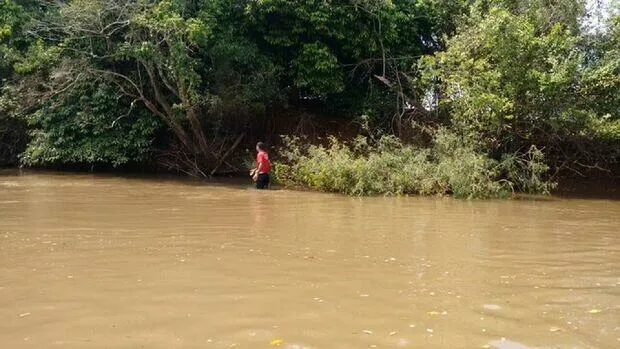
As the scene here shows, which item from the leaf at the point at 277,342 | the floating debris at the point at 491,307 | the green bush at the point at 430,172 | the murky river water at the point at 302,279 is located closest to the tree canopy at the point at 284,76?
the green bush at the point at 430,172

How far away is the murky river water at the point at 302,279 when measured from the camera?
4.23 meters

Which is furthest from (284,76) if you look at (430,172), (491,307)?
(491,307)

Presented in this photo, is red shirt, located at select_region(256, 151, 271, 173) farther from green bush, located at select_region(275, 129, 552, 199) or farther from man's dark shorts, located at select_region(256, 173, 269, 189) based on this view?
green bush, located at select_region(275, 129, 552, 199)

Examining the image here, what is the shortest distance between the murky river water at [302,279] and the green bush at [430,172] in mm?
3605

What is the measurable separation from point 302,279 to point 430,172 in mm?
10087

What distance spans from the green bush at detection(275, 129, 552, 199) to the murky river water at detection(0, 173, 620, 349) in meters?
3.61

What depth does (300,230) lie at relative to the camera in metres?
8.88

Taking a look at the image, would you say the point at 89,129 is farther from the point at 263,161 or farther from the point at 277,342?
the point at 277,342

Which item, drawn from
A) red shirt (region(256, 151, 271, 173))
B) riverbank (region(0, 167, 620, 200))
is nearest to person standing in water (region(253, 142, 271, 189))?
red shirt (region(256, 151, 271, 173))

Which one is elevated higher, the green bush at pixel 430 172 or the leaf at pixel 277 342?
the green bush at pixel 430 172


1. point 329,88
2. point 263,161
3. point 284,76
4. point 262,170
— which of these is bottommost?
point 262,170

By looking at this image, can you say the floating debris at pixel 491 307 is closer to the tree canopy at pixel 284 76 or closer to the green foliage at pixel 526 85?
the green foliage at pixel 526 85

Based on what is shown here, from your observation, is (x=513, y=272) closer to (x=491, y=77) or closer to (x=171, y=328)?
(x=171, y=328)

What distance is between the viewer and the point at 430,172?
1528cm
